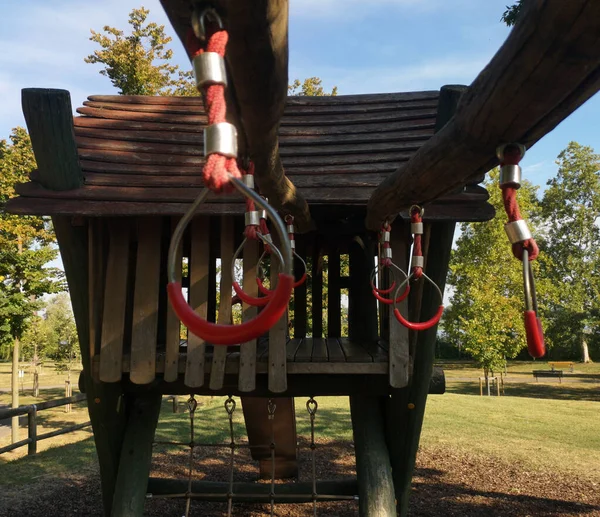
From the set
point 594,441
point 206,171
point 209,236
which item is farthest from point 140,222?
point 594,441

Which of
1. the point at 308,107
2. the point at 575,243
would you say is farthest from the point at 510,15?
the point at 575,243

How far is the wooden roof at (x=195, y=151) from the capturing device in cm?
340

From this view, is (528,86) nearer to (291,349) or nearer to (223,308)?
(223,308)

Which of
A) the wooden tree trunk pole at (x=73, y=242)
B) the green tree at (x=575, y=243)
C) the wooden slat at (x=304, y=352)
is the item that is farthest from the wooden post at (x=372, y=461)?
the green tree at (x=575, y=243)

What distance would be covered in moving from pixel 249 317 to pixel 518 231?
239 centimetres

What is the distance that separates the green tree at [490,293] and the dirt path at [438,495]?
343 inches

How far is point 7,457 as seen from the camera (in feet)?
27.5

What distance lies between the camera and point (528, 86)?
1.25 meters

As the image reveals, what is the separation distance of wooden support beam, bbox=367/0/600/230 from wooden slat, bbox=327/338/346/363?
1.92 meters

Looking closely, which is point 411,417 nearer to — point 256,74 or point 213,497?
point 213,497

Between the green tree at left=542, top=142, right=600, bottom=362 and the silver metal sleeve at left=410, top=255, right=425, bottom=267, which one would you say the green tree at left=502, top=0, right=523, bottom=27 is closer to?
the silver metal sleeve at left=410, top=255, right=425, bottom=267

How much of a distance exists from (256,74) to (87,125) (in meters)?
3.38

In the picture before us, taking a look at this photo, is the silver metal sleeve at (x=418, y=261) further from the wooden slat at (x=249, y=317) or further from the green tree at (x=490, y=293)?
the green tree at (x=490, y=293)

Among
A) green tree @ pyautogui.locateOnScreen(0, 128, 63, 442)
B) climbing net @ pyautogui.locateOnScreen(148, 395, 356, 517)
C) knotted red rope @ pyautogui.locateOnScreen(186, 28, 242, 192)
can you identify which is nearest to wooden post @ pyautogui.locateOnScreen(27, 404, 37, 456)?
green tree @ pyautogui.locateOnScreen(0, 128, 63, 442)
